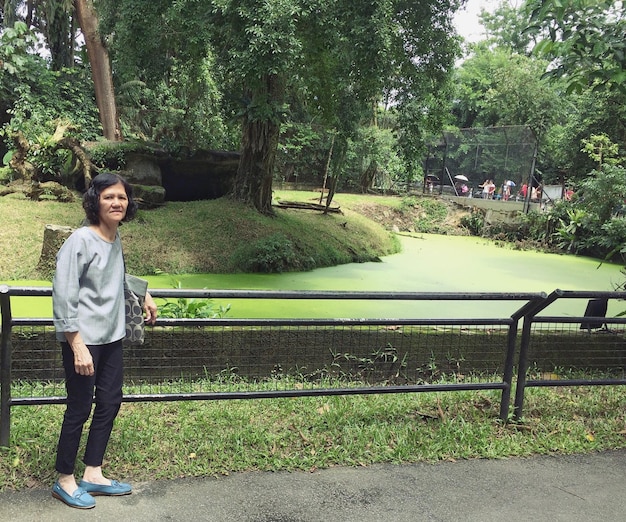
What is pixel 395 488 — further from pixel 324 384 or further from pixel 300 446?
pixel 324 384

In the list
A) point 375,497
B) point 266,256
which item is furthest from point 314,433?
point 266,256

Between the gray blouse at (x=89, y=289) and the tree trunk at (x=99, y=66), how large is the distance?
11.0m

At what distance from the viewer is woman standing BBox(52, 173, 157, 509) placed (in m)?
2.05

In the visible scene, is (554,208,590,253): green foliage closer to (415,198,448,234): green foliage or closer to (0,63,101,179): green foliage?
(415,198,448,234): green foliage

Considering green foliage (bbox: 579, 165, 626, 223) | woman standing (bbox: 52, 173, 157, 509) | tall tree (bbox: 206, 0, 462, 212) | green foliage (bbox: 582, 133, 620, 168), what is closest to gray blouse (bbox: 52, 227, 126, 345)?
woman standing (bbox: 52, 173, 157, 509)

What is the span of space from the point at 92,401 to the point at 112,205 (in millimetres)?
800

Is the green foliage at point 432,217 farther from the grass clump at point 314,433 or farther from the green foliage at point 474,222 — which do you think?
the grass clump at point 314,433

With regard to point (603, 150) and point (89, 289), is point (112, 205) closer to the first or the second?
point (89, 289)

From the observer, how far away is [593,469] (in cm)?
280

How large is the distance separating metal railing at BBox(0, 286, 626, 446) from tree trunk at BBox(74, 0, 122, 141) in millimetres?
9542

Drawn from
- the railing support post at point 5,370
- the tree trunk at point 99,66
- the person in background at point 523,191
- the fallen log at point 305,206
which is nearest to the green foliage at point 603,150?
the person in background at point 523,191

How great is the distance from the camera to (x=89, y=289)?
7.00 feet

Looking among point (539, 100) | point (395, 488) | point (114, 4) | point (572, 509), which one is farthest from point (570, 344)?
point (539, 100)

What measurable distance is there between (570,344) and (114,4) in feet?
24.6
